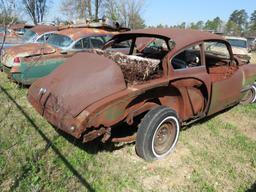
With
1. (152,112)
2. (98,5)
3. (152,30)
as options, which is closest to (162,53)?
(152,30)

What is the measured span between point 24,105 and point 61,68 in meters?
2.00

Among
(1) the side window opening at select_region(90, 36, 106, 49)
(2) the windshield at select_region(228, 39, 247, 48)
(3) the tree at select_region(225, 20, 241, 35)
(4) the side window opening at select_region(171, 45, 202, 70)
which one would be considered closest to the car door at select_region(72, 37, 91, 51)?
(1) the side window opening at select_region(90, 36, 106, 49)

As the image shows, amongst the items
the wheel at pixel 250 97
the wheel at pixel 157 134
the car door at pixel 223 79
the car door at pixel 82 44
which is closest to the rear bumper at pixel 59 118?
the wheel at pixel 157 134

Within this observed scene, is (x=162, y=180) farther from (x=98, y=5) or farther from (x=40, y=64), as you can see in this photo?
(x=98, y=5)

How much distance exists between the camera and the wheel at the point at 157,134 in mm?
3682

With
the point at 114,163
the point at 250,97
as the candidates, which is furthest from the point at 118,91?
the point at 250,97

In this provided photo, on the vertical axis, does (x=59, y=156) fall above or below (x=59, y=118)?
below

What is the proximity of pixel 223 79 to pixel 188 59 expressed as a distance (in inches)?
27.4

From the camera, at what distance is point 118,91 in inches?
139

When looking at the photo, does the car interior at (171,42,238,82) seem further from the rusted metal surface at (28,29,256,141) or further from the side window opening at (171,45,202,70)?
the rusted metal surface at (28,29,256,141)

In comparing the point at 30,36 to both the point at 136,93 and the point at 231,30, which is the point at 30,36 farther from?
the point at 231,30

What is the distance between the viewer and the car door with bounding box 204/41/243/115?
4.78 metres

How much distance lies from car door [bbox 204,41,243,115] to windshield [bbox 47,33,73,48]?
367 centimetres

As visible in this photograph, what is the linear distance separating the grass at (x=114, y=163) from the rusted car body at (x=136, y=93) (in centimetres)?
31
